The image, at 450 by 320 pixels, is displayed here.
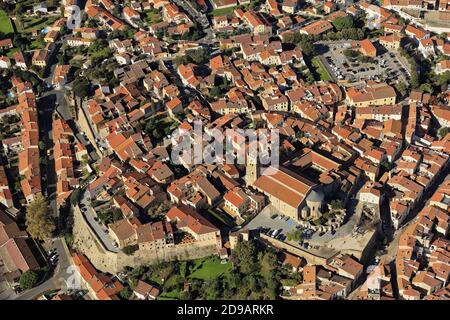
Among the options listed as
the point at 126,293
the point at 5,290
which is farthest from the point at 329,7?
the point at 5,290

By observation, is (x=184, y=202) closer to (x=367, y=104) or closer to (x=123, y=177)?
(x=123, y=177)

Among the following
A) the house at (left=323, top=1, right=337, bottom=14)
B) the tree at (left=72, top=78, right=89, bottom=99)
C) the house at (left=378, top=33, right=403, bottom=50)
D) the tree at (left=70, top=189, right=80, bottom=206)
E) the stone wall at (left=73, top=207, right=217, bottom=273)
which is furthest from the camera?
the house at (left=323, top=1, right=337, bottom=14)

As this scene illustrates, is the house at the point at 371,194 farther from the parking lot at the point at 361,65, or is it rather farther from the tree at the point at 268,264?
the parking lot at the point at 361,65

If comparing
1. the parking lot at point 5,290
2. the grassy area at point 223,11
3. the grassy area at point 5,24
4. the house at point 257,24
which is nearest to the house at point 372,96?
the house at point 257,24

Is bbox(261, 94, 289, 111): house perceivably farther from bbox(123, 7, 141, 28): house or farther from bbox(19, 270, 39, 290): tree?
bbox(19, 270, 39, 290): tree

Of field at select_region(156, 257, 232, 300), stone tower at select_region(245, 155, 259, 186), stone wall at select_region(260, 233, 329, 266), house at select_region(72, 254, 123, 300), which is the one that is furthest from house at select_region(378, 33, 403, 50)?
house at select_region(72, 254, 123, 300)

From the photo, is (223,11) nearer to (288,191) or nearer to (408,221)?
(288,191)

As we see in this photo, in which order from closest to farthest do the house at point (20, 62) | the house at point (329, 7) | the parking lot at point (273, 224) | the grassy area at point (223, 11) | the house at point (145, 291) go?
the house at point (145, 291) → the parking lot at point (273, 224) → the house at point (20, 62) → the house at point (329, 7) → the grassy area at point (223, 11)
